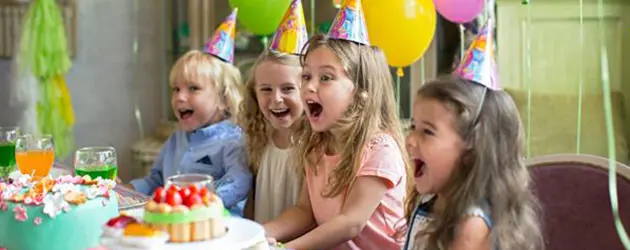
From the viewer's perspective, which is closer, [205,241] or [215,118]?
[205,241]

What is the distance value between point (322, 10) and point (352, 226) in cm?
196

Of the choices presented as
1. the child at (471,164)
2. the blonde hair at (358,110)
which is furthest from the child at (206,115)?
the child at (471,164)

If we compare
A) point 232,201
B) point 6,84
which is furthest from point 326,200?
point 6,84

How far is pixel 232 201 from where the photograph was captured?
6.27 feet

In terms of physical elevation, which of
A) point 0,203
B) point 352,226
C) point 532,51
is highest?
point 532,51

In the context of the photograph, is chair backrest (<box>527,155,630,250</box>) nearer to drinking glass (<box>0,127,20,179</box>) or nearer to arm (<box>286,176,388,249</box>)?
A: arm (<box>286,176,388,249</box>)

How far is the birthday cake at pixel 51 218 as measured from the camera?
1.17 meters

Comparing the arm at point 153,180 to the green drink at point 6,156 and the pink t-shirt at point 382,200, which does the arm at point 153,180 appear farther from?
the pink t-shirt at point 382,200

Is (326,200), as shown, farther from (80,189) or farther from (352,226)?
(80,189)

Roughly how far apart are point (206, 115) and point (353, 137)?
62 centimetres

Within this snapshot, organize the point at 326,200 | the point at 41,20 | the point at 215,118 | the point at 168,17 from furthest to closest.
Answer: the point at 168,17, the point at 41,20, the point at 215,118, the point at 326,200

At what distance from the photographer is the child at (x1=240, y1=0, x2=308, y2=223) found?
1896 millimetres

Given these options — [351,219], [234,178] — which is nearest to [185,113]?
[234,178]

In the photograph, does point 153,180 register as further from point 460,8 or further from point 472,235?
point 472,235
